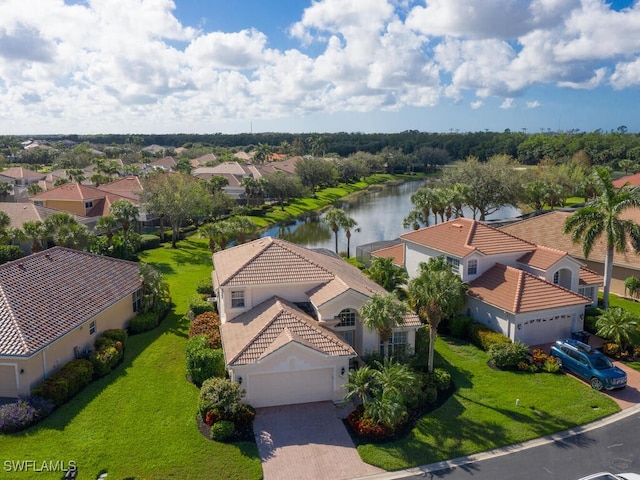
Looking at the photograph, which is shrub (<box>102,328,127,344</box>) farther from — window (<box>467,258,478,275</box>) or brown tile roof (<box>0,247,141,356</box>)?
window (<box>467,258,478,275</box>)

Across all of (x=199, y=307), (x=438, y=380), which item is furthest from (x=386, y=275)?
(x=199, y=307)

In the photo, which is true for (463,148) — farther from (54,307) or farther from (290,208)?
(54,307)

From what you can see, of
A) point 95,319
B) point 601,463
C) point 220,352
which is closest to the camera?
point 601,463

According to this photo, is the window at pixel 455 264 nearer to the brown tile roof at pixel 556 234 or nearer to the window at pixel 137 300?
the brown tile roof at pixel 556 234

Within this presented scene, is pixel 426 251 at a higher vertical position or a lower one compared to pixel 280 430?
higher

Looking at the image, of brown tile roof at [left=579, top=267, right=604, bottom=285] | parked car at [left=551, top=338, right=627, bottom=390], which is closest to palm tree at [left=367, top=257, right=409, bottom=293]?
parked car at [left=551, top=338, right=627, bottom=390]

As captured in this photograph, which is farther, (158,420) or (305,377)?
(305,377)

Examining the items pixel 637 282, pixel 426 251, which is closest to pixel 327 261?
pixel 426 251
